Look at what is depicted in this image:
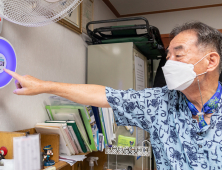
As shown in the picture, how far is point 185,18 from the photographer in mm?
2676

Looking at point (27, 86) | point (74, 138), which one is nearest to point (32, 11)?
point (27, 86)

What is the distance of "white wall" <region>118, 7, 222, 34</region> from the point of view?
257 cm

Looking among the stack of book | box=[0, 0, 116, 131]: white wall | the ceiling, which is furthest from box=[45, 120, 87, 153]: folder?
the ceiling

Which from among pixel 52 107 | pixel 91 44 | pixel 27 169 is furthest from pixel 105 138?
pixel 91 44

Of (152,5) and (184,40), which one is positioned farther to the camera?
(152,5)

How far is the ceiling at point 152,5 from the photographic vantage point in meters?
2.47

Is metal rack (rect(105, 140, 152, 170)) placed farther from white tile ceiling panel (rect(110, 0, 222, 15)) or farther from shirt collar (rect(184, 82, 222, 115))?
white tile ceiling panel (rect(110, 0, 222, 15))

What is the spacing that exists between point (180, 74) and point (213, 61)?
157mm

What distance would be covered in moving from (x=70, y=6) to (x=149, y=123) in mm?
598

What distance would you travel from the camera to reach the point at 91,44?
→ 1.83 meters

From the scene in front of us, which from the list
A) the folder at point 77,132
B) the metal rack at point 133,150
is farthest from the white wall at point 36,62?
the metal rack at point 133,150

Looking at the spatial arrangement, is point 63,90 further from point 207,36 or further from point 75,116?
point 207,36

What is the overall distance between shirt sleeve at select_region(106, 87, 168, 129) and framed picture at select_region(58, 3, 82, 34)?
0.84 metres

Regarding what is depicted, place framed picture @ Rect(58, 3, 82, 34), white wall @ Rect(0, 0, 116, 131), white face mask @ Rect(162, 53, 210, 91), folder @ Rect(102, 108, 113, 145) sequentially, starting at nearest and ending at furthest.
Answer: white face mask @ Rect(162, 53, 210, 91) < white wall @ Rect(0, 0, 116, 131) < folder @ Rect(102, 108, 113, 145) < framed picture @ Rect(58, 3, 82, 34)
